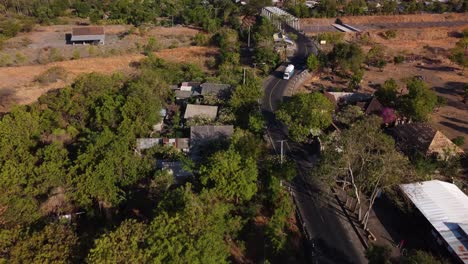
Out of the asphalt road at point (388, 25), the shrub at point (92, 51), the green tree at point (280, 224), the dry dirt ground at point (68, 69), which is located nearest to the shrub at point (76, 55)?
the dry dirt ground at point (68, 69)

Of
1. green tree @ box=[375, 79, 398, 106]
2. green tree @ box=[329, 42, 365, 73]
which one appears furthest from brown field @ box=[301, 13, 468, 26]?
green tree @ box=[375, 79, 398, 106]

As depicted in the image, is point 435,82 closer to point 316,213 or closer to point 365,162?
point 365,162

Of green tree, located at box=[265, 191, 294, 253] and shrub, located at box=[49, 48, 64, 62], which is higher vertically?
shrub, located at box=[49, 48, 64, 62]

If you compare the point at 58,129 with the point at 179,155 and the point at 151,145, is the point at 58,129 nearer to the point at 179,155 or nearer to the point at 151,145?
the point at 151,145

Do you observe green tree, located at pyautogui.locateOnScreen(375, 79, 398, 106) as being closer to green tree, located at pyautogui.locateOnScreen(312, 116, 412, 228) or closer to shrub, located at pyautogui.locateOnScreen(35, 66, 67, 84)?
green tree, located at pyautogui.locateOnScreen(312, 116, 412, 228)

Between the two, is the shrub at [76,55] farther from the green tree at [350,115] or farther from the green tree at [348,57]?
the green tree at [350,115]

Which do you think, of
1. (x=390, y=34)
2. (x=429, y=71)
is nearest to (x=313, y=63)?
(x=429, y=71)

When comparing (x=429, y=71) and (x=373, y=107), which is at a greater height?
(x=429, y=71)
